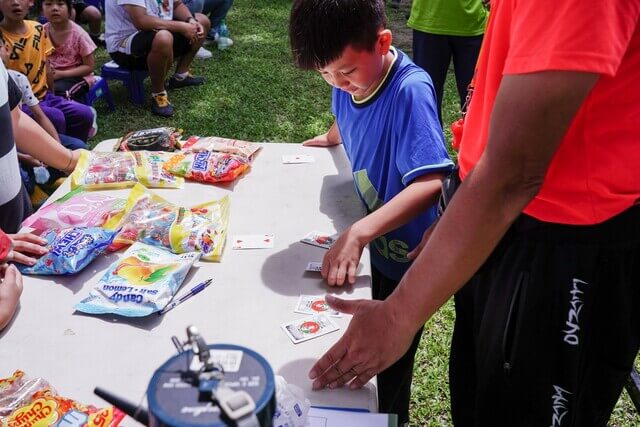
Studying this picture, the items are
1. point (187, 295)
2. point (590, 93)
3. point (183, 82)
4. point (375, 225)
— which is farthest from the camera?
point (183, 82)

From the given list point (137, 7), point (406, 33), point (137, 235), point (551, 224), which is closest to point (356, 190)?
point (137, 235)

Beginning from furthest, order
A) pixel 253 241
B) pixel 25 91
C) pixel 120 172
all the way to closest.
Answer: pixel 25 91 < pixel 120 172 < pixel 253 241

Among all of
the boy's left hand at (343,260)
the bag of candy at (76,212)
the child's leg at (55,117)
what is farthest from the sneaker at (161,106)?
the boy's left hand at (343,260)

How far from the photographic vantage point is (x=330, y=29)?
1466 millimetres

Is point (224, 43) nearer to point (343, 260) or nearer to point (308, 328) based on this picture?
point (343, 260)

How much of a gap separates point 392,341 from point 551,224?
32 cm

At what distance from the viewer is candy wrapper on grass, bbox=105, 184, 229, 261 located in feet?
4.62

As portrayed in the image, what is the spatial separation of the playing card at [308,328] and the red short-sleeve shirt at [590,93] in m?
0.42

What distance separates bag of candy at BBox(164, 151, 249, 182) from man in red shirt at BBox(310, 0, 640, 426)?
80 cm

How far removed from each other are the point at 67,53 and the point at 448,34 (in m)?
2.94

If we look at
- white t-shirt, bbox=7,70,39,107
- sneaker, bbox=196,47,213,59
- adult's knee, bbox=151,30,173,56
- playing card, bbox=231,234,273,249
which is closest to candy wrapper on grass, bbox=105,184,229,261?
playing card, bbox=231,234,273,249

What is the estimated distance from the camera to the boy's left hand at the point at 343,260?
1.29m

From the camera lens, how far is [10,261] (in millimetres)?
1347

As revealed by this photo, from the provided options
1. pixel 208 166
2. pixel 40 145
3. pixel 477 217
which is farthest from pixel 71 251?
pixel 477 217
